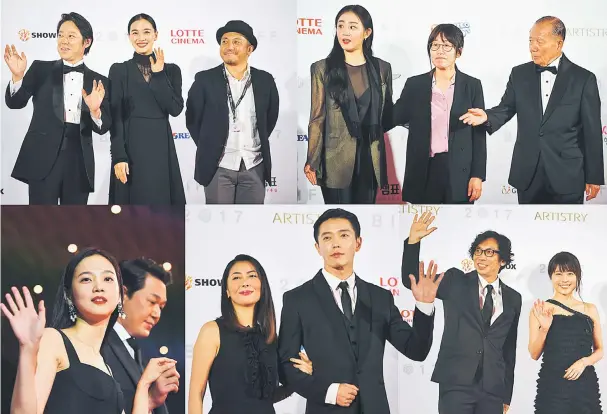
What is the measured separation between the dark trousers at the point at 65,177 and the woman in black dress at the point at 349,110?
837 millimetres

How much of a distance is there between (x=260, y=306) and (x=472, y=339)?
74 cm

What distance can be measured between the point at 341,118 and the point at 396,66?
286mm

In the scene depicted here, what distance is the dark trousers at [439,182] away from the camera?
2.62m

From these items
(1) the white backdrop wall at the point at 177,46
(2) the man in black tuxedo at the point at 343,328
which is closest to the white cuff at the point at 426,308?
(2) the man in black tuxedo at the point at 343,328

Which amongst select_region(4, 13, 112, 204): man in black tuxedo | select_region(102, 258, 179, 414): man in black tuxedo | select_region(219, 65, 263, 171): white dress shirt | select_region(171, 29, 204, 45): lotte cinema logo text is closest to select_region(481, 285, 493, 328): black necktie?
select_region(219, 65, 263, 171): white dress shirt

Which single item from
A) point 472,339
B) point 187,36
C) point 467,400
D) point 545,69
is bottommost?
point 467,400

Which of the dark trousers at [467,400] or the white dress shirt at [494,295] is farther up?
the white dress shirt at [494,295]

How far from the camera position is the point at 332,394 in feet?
7.86

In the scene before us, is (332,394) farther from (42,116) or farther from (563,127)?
(42,116)

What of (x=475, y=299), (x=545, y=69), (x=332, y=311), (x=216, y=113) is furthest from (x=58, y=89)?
(x=545, y=69)

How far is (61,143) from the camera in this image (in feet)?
8.48

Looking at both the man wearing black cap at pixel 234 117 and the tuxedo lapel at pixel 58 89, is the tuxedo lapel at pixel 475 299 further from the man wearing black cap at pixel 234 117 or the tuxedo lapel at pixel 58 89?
the tuxedo lapel at pixel 58 89

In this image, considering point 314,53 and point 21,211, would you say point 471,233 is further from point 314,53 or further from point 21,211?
point 21,211

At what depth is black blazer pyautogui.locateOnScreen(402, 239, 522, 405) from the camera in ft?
7.99
